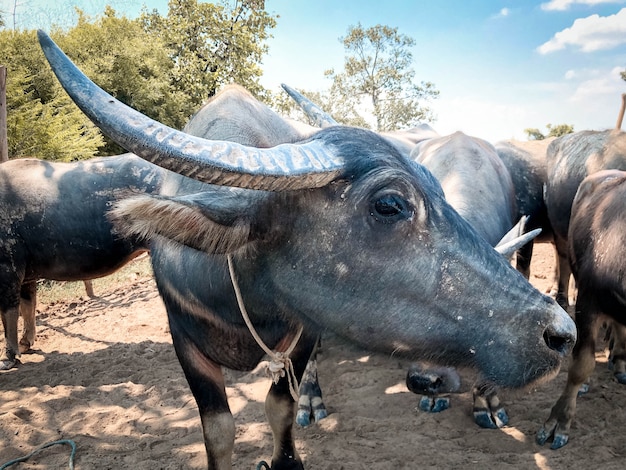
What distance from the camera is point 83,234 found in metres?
4.77

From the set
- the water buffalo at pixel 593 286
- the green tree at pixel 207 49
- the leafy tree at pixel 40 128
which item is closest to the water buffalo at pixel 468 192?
the water buffalo at pixel 593 286

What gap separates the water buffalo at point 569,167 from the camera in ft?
16.6

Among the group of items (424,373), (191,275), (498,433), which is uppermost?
(191,275)

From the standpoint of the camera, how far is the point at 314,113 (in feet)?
8.91

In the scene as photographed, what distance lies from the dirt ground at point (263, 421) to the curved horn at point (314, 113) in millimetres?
1428

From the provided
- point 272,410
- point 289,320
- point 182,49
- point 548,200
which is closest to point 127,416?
point 272,410

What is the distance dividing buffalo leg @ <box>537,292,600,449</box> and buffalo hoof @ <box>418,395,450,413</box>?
68 cm

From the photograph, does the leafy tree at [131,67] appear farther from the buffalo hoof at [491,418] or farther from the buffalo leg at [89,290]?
the buffalo hoof at [491,418]

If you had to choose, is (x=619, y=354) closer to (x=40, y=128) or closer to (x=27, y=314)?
(x=27, y=314)

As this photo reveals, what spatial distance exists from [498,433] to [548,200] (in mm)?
3307

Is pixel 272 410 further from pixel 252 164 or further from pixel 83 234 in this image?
Answer: pixel 83 234

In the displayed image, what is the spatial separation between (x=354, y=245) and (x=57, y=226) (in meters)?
4.24

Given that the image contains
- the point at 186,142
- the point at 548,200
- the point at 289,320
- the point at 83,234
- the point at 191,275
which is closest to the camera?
the point at 186,142

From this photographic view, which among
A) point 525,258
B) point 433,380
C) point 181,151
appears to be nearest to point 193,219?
point 181,151
